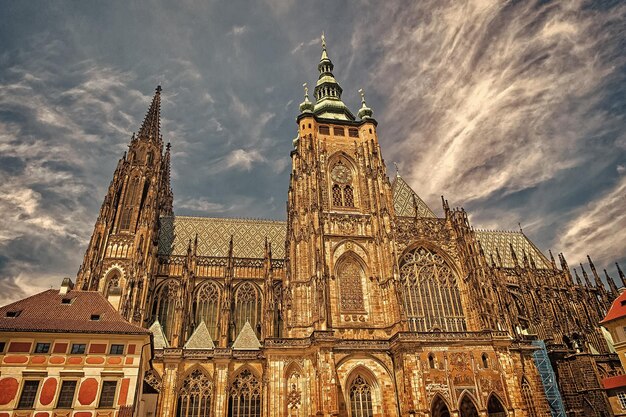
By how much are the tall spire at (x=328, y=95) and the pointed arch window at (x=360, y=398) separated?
2675 cm

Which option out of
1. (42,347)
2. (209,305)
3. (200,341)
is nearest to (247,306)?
(209,305)

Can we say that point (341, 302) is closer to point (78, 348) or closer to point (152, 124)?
point (78, 348)

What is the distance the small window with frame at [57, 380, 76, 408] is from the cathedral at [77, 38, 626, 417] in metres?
7.40

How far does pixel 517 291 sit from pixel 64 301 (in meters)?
43.4

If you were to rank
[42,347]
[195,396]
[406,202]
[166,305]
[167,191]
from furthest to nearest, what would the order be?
[167,191] < [406,202] < [166,305] < [195,396] < [42,347]

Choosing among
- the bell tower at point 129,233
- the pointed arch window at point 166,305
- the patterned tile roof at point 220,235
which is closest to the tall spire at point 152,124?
the bell tower at point 129,233

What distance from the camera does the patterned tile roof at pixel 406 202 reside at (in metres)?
41.9

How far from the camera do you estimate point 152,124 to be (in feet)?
171

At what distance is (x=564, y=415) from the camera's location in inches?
1447

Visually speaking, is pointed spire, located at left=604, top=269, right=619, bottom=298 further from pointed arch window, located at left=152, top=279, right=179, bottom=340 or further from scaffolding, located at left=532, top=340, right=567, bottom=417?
pointed arch window, located at left=152, top=279, right=179, bottom=340

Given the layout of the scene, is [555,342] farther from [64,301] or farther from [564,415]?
[64,301]

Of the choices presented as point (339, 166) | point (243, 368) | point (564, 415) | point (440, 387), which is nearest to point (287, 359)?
point (243, 368)

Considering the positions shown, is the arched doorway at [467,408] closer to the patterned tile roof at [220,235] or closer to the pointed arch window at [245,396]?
the pointed arch window at [245,396]

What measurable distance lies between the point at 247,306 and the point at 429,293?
705 inches
